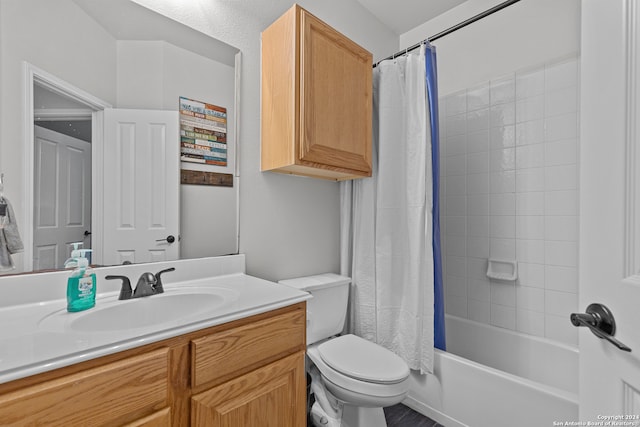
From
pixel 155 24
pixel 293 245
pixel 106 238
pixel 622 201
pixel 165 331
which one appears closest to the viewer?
pixel 622 201

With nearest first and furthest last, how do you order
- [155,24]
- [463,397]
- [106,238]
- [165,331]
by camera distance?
[165,331] → [106,238] → [155,24] → [463,397]

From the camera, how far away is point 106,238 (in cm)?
112

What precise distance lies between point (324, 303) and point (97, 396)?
1.14 metres

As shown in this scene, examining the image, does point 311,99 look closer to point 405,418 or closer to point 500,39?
point 500,39

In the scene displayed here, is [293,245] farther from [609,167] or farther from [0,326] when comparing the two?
[609,167]

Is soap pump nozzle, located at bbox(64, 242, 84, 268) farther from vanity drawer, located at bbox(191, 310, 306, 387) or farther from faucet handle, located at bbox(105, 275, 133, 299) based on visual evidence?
vanity drawer, located at bbox(191, 310, 306, 387)

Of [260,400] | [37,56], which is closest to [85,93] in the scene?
[37,56]

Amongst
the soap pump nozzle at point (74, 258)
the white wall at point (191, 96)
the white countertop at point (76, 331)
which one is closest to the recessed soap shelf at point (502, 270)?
the white countertop at point (76, 331)

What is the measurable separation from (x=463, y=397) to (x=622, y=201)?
1277mm

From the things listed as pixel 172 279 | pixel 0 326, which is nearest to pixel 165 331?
pixel 0 326

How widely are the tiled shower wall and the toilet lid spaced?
1.02 metres

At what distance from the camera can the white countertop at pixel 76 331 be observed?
60 centimetres

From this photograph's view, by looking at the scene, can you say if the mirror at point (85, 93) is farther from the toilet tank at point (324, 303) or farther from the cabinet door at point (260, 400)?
the cabinet door at point (260, 400)

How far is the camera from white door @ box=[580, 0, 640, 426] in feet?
2.02
